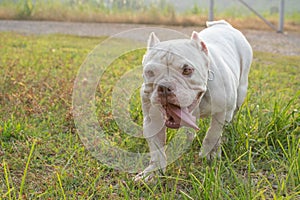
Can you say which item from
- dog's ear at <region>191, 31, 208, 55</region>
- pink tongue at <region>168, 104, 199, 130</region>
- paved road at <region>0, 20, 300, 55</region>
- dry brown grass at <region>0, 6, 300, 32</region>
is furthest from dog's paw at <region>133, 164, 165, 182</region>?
dry brown grass at <region>0, 6, 300, 32</region>

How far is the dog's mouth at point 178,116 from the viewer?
2602 millimetres

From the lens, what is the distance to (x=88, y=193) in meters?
2.86

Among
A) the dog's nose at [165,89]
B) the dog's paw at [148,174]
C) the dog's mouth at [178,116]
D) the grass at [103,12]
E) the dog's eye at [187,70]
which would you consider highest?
the dog's eye at [187,70]

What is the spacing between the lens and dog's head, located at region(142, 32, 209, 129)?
2514 mm

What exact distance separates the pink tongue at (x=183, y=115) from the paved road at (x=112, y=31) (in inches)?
284

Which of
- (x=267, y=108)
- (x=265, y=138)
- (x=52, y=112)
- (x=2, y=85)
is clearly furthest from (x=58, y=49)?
(x=265, y=138)

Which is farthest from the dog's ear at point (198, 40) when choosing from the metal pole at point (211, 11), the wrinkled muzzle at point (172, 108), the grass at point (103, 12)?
the grass at point (103, 12)

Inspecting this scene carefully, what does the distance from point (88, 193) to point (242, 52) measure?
1753 mm

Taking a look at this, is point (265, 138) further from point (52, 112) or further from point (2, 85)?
point (2, 85)

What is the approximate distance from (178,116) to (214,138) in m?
0.68

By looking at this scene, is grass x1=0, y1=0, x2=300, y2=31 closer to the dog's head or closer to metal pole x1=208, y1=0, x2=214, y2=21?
metal pole x1=208, y1=0, x2=214, y2=21

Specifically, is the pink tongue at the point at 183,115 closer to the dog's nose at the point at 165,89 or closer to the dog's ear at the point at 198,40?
the dog's nose at the point at 165,89

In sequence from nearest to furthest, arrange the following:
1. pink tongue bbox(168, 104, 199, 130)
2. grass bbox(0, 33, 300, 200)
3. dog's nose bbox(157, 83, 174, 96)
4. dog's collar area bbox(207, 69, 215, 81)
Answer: dog's nose bbox(157, 83, 174, 96) → pink tongue bbox(168, 104, 199, 130) → grass bbox(0, 33, 300, 200) → dog's collar area bbox(207, 69, 215, 81)

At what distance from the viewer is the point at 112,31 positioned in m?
12.1
